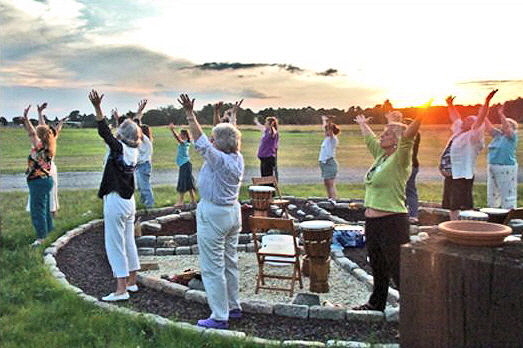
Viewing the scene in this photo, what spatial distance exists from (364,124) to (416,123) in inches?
52.3

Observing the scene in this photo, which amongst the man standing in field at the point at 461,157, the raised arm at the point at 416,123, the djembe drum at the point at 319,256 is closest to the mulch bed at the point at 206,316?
the djembe drum at the point at 319,256

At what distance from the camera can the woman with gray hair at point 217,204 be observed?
5.40 meters

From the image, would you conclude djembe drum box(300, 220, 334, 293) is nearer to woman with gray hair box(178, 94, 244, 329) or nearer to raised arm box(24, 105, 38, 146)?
woman with gray hair box(178, 94, 244, 329)

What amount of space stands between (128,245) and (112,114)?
3.84 meters

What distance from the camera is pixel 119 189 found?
21.1 ft

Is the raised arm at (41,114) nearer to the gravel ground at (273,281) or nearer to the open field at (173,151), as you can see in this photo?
the gravel ground at (273,281)

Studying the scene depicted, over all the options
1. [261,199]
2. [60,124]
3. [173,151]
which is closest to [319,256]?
[261,199]

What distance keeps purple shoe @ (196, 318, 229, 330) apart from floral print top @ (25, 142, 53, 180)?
4.68 meters

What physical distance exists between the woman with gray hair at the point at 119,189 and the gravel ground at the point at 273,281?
47.8 inches

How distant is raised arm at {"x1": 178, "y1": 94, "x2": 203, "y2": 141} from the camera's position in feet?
17.4

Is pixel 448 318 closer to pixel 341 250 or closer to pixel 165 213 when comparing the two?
pixel 341 250

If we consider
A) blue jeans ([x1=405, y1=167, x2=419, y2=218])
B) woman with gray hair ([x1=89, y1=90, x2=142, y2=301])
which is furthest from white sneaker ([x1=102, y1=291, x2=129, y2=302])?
blue jeans ([x1=405, y1=167, x2=419, y2=218])

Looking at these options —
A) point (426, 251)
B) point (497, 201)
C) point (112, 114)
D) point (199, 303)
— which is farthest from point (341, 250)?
point (426, 251)

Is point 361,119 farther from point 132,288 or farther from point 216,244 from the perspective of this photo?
point 132,288
